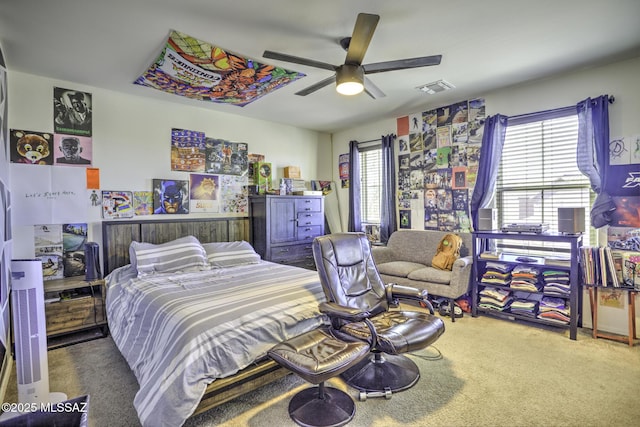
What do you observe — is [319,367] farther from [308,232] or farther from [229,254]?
[308,232]

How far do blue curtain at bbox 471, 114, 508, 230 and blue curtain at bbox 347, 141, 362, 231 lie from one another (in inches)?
76.1

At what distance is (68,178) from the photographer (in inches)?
133

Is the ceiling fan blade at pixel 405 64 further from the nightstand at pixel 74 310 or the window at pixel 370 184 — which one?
the nightstand at pixel 74 310

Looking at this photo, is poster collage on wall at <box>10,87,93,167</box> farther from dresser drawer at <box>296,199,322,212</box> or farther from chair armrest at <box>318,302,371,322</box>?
chair armrest at <box>318,302,371,322</box>

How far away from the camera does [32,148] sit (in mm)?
3176

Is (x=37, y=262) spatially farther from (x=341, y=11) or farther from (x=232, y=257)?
(x=341, y=11)

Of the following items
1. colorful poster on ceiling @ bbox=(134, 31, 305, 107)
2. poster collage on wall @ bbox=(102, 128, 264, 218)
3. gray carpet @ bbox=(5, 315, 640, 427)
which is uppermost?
colorful poster on ceiling @ bbox=(134, 31, 305, 107)

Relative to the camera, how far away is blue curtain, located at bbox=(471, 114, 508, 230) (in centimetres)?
384

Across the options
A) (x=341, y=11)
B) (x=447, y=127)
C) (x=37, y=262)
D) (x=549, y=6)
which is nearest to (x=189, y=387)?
(x=37, y=262)

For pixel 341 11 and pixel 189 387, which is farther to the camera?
pixel 341 11

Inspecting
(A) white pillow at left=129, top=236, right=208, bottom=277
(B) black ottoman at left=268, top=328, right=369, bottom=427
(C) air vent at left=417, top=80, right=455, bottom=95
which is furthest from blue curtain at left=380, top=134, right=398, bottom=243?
(B) black ottoman at left=268, top=328, right=369, bottom=427

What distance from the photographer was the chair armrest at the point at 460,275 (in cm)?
355

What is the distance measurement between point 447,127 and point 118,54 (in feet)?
12.5

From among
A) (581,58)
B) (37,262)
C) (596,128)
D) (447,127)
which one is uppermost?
(581,58)
